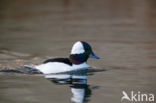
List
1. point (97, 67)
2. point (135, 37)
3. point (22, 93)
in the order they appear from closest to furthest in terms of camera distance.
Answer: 1. point (22, 93)
2. point (97, 67)
3. point (135, 37)

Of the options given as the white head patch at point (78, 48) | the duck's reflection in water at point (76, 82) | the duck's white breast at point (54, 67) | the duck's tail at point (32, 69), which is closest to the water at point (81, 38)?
the duck's reflection in water at point (76, 82)

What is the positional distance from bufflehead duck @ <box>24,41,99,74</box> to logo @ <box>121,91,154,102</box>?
263 cm

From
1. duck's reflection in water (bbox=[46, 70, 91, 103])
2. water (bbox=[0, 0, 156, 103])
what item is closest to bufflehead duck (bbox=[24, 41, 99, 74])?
duck's reflection in water (bbox=[46, 70, 91, 103])

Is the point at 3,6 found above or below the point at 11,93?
above

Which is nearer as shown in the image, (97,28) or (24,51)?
(24,51)

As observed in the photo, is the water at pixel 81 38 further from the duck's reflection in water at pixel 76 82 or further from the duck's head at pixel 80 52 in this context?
the duck's head at pixel 80 52

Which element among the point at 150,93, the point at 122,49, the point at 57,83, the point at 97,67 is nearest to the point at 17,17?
the point at 122,49

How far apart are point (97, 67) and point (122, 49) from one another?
2.51 m

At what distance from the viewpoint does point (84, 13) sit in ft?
78.3

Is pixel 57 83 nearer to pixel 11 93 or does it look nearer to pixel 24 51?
pixel 11 93

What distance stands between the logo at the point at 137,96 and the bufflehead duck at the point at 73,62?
2.63 m

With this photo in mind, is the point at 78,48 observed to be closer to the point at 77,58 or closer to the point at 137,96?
the point at 77,58

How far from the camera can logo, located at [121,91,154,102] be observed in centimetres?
921

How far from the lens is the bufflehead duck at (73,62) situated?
11.9m
